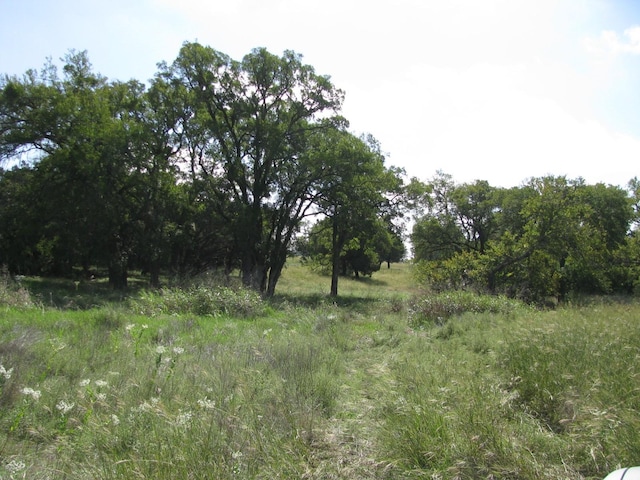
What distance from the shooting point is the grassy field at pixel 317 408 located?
2643 mm

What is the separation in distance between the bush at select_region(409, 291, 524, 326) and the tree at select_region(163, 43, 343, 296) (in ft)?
39.4

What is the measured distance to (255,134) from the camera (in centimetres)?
2333

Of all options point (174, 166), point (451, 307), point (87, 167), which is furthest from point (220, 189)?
point (451, 307)

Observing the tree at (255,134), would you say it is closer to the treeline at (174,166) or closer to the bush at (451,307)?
the treeline at (174,166)

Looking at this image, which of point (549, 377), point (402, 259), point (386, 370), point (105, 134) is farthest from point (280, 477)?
point (402, 259)

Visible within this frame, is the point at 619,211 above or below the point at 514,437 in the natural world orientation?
above

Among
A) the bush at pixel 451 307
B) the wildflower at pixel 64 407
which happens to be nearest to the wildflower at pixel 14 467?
the wildflower at pixel 64 407

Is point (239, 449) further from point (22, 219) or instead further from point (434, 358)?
point (22, 219)

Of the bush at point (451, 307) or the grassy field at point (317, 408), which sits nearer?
the grassy field at point (317, 408)

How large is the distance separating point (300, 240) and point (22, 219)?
16.1m

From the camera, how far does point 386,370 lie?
5.02 meters

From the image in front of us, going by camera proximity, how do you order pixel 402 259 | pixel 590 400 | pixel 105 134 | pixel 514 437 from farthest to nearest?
pixel 402 259 → pixel 105 134 → pixel 590 400 → pixel 514 437

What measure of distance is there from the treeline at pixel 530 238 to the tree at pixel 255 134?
8957 millimetres

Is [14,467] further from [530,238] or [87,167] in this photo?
[530,238]
